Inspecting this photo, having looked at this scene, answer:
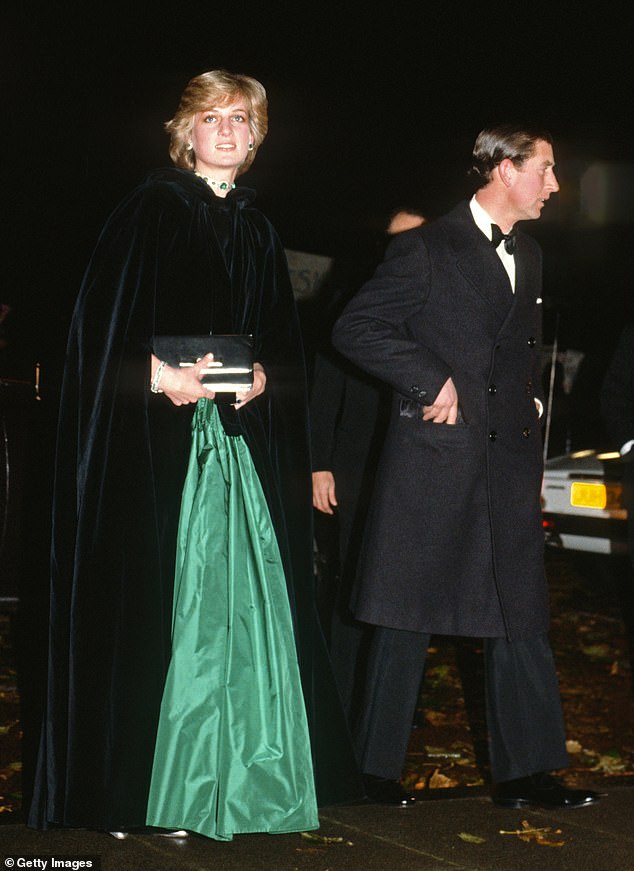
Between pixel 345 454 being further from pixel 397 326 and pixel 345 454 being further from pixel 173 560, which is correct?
pixel 173 560

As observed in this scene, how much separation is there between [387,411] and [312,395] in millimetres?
336

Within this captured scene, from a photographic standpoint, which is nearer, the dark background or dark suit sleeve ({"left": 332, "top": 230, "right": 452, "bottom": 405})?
dark suit sleeve ({"left": 332, "top": 230, "right": 452, "bottom": 405})

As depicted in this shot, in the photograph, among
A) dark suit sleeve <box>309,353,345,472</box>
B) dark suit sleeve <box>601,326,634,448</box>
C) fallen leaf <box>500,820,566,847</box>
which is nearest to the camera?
fallen leaf <box>500,820,566,847</box>

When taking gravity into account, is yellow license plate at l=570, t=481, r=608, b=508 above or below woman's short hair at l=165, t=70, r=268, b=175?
below

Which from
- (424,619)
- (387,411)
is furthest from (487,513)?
(387,411)

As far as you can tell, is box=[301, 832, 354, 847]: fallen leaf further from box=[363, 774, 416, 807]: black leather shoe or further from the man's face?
the man's face

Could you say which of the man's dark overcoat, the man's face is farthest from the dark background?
the man's face

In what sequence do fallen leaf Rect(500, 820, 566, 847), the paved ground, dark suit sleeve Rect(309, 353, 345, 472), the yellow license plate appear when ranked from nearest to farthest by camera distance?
the paved ground, fallen leaf Rect(500, 820, 566, 847), dark suit sleeve Rect(309, 353, 345, 472), the yellow license plate

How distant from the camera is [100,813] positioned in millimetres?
2912

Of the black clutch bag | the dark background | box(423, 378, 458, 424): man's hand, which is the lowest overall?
box(423, 378, 458, 424): man's hand

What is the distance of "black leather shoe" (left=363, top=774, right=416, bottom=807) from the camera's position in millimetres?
3438

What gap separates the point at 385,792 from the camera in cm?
345

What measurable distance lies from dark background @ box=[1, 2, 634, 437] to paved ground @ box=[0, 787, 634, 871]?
126 inches

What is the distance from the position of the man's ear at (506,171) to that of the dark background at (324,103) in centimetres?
300
